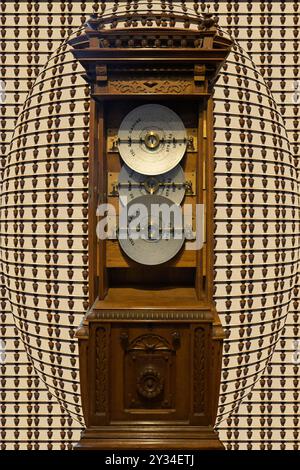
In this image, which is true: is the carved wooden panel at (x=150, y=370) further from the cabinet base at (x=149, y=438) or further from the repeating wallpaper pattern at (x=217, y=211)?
the repeating wallpaper pattern at (x=217, y=211)

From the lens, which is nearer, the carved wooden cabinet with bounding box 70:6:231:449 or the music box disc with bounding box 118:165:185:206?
the carved wooden cabinet with bounding box 70:6:231:449

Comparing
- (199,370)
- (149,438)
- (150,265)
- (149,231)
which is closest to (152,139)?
(149,231)

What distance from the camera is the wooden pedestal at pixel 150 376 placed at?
1422mm

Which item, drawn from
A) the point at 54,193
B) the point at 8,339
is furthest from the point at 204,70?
the point at 8,339

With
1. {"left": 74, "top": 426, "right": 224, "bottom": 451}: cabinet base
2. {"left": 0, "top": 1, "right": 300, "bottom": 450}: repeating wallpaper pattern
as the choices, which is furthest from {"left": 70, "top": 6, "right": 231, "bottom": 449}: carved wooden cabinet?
{"left": 0, "top": 1, "right": 300, "bottom": 450}: repeating wallpaper pattern

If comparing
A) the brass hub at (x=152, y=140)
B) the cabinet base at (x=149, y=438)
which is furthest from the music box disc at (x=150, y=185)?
the cabinet base at (x=149, y=438)

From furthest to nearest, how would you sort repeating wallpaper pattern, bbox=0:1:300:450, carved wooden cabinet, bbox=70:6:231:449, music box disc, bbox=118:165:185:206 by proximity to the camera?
repeating wallpaper pattern, bbox=0:1:300:450 < music box disc, bbox=118:165:185:206 < carved wooden cabinet, bbox=70:6:231:449

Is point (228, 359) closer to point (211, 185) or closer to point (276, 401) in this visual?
point (276, 401)

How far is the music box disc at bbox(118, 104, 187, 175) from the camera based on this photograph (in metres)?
1.48

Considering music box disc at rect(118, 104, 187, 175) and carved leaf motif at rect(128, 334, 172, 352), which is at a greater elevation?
music box disc at rect(118, 104, 187, 175)

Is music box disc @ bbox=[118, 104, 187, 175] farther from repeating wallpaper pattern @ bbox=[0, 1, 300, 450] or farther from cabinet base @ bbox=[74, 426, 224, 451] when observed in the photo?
cabinet base @ bbox=[74, 426, 224, 451]

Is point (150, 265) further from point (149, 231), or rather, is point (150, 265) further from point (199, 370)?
point (199, 370)

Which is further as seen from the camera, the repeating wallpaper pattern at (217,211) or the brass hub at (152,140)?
the repeating wallpaper pattern at (217,211)

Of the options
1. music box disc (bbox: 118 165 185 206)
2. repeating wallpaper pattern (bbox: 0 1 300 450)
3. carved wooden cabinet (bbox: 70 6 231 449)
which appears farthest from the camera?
repeating wallpaper pattern (bbox: 0 1 300 450)
